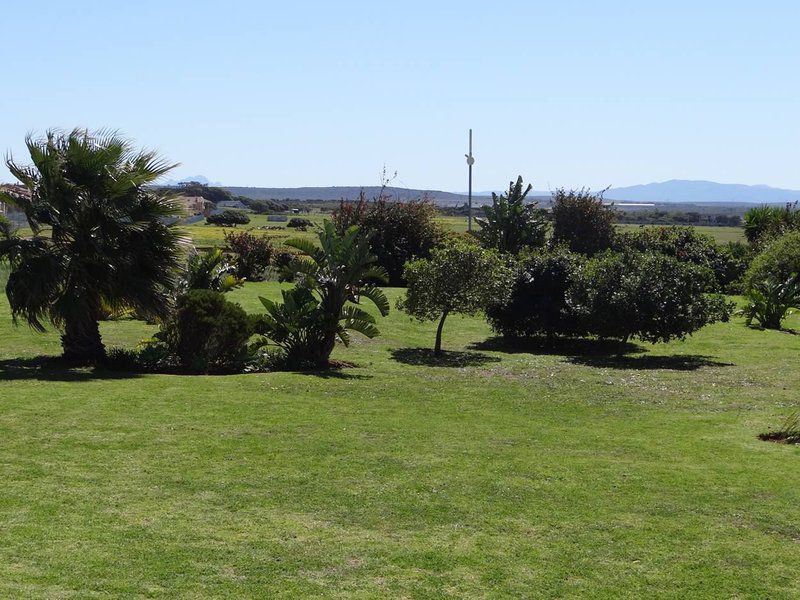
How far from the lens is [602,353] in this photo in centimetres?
2639

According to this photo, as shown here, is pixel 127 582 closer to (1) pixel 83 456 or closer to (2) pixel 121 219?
(1) pixel 83 456

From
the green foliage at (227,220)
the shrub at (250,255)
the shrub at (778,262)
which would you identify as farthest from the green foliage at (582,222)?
the green foliage at (227,220)

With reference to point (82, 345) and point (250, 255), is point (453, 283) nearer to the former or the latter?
point (82, 345)

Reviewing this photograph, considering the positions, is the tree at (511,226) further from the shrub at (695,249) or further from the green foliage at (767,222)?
the green foliage at (767,222)

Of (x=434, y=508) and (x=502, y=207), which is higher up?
(x=502, y=207)

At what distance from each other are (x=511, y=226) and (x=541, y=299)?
13692 millimetres

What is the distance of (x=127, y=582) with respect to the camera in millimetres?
7418

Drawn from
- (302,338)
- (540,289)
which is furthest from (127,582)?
(540,289)

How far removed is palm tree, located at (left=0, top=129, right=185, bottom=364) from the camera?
17938mm

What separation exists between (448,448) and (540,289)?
50.7ft

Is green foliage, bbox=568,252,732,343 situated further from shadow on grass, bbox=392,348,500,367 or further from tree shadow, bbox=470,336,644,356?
shadow on grass, bbox=392,348,500,367

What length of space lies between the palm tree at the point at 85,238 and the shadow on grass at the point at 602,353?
10.7m

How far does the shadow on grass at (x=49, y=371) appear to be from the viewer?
56.3 feet

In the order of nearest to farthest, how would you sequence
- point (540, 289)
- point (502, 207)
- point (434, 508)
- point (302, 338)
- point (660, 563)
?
point (660, 563)
point (434, 508)
point (302, 338)
point (540, 289)
point (502, 207)
